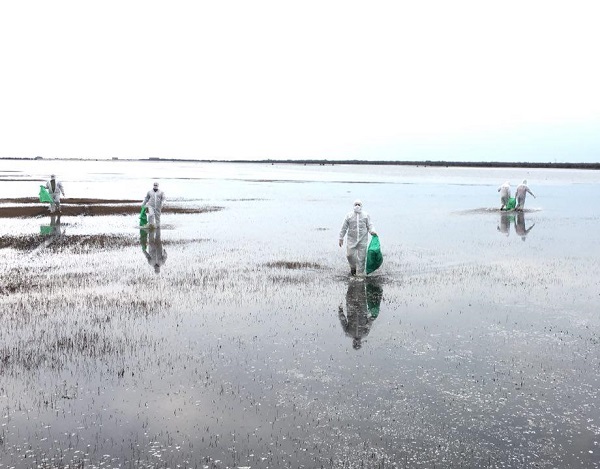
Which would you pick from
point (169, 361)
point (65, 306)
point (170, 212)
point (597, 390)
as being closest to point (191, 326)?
point (169, 361)

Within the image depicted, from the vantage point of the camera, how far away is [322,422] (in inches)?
295

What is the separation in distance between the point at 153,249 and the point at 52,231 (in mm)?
7618

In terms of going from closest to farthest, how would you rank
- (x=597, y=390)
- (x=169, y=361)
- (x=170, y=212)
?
(x=597, y=390) < (x=169, y=361) < (x=170, y=212)

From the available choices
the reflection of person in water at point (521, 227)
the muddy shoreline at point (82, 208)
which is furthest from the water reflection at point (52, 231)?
the reflection of person in water at point (521, 227)

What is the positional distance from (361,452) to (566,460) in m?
2.19

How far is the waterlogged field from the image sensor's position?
272 inches

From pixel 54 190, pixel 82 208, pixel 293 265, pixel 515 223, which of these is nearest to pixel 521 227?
pixel 515 223

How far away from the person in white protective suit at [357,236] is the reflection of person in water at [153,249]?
5.39 metres

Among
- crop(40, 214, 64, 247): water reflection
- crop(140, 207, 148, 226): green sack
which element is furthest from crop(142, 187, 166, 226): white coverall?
crop(40, 214, 64, 247): water reflection

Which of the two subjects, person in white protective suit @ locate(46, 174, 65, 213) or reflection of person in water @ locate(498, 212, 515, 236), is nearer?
reflection of person in water @ locate(498, 212, 515, 236)

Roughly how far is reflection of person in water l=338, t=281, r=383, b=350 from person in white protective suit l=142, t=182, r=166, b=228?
A: 1397cm

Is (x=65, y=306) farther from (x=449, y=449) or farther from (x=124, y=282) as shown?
(x=449, y=449)

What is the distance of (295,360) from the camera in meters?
9.79

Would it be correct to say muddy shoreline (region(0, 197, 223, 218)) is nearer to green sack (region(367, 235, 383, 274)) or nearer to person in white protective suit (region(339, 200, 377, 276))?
person in white protective suit (region(339, 200, 377, 276))
